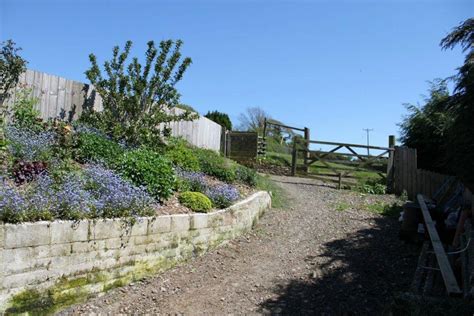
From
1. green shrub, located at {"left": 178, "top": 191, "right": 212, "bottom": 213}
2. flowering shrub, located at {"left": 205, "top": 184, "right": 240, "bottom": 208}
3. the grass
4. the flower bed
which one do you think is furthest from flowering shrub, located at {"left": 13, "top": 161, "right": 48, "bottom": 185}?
the grass

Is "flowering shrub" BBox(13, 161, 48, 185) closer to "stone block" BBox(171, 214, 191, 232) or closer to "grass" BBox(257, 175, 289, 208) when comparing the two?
"stone block" BBox(171, 214, 191, 232)

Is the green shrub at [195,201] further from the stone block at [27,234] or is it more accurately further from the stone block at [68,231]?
the stone block at [27,234]

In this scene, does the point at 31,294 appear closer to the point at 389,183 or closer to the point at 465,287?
the point at 465,287

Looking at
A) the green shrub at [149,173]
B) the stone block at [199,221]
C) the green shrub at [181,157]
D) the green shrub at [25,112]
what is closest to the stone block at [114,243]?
the green shrub at [149,173]

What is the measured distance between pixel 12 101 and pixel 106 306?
459 cm

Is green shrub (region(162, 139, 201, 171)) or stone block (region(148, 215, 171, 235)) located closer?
stone block (region(148, 215, 171, 235))

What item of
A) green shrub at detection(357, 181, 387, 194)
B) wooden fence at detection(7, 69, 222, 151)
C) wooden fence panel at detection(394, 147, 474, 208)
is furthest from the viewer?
green shrub at detection(357, 181, 387, 194)

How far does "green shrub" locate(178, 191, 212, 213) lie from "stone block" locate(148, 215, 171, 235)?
876 mm

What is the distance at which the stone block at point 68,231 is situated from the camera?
15.5 ft

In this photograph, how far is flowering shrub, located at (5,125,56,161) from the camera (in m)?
6.11

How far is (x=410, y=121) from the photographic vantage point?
1494 cm

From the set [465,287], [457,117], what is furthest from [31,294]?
[457,117]

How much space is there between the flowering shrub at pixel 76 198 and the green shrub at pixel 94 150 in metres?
0.64

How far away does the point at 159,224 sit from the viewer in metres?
6.08
